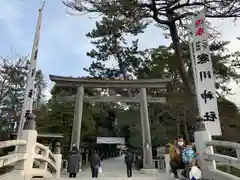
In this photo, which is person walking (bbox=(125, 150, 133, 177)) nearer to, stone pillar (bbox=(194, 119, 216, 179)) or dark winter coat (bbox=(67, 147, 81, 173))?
dark winter coat (bbox=(67, 147, 81, 173))

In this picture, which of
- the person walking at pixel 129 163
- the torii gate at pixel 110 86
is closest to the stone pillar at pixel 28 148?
the person walking at pixel 129 163

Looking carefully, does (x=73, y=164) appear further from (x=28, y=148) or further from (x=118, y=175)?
(x=118, y=175)

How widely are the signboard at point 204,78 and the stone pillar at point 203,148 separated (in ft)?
3.78

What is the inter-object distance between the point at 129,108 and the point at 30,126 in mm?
22051

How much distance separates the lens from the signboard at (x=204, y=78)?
25.9 feet

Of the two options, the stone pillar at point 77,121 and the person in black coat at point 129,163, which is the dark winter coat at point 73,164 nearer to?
the person in black coat at point 129,163

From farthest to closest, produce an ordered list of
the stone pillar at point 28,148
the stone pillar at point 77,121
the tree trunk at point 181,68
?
the stone pillar at point 77,121 < the tree trunk at point 181,68 < the stone pillar at point 28,148

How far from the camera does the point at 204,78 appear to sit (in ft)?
27.5

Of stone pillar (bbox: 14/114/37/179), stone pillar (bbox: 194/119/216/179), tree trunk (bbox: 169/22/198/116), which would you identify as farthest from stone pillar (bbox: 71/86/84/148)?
stone pillar (bbox: 194/119/216/179)

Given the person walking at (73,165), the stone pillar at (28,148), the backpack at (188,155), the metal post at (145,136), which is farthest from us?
the metal post at (145,136)

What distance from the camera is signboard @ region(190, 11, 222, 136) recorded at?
310 inches

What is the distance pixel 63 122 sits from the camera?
70.9 feet

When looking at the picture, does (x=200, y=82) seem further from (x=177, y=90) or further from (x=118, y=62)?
(x=118, y=62)

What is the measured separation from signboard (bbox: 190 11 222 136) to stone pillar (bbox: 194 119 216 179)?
1151mm
